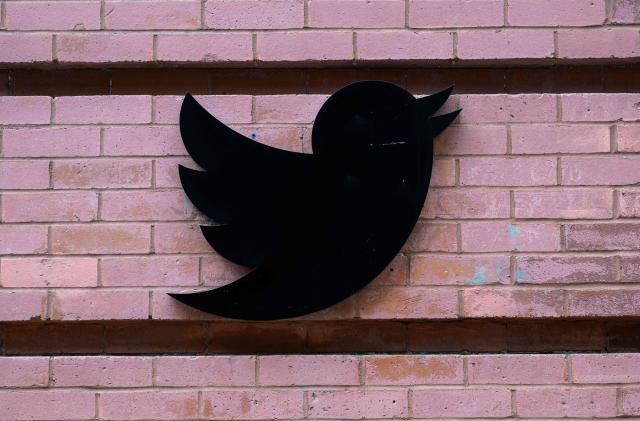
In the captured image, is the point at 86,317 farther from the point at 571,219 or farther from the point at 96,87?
the point at 571,219

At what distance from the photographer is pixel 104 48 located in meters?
2.47

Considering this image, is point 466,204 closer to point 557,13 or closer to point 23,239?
point 557,13

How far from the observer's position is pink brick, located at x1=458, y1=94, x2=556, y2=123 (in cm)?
245

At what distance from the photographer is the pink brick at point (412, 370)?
93.5 inches

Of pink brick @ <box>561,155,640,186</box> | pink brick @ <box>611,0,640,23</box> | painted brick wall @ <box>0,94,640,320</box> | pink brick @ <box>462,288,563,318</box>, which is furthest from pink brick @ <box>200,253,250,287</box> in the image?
pink brick @ <box>611,0,640,23</box>

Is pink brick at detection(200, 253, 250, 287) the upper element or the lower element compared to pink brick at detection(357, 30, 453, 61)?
lower

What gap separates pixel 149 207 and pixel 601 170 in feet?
5.00

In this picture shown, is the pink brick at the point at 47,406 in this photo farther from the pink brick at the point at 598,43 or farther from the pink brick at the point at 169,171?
the pink brick at the point at 598,43

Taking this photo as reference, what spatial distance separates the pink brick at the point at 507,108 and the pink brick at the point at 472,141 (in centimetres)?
3

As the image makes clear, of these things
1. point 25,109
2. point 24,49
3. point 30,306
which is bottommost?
point 30,306

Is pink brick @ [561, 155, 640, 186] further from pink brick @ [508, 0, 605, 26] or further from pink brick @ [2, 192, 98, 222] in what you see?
pink brick @ [2, 192, 98, 222]

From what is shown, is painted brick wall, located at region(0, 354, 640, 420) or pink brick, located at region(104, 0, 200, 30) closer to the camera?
painted brick wall, located at region(0, 354, 640, 420)

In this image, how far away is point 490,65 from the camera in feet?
8.18

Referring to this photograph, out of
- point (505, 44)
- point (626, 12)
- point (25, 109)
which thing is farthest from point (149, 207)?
point (626, 12)
